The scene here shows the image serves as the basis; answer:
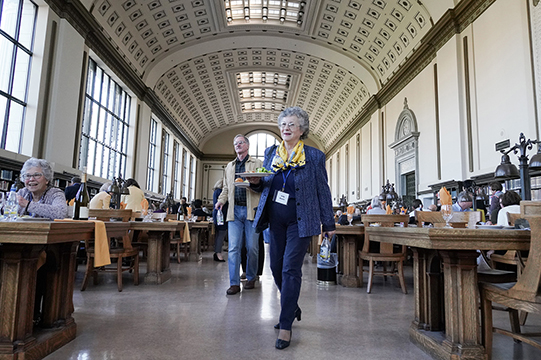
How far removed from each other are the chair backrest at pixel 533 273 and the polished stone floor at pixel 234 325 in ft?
1.79

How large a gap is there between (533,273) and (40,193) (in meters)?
2.78

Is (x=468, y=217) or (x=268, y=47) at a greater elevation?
(x=268, y=47)

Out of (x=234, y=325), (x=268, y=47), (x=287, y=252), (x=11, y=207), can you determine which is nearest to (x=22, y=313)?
(x=11, y=207)

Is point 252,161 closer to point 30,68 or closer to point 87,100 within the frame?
point 30,68

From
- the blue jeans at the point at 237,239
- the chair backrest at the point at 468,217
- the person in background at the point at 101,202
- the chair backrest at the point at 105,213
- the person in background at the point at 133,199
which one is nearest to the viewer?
the chair backrest at the point at 468,217

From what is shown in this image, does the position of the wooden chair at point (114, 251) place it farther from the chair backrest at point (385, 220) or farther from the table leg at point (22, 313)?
the chair backrest at point (385, 220)

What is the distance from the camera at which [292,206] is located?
2.15 m

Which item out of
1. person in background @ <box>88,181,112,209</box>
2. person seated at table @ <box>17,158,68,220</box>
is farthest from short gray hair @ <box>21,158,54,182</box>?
person in background @ <box>88,181,112,209</box>

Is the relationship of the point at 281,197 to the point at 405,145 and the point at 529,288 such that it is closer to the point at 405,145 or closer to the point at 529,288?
the point at 529,288

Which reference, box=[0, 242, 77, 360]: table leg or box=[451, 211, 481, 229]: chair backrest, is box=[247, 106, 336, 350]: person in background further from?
box=[0, 242, 77, 360]: table leg

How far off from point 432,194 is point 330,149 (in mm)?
12484

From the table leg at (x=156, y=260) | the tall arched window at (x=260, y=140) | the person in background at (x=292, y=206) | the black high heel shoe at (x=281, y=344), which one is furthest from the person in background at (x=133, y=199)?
the tall arched window at (x=260, y=140)

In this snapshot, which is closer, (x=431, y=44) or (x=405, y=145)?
(x=431, y=44)

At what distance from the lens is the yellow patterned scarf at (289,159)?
85.5 inches
